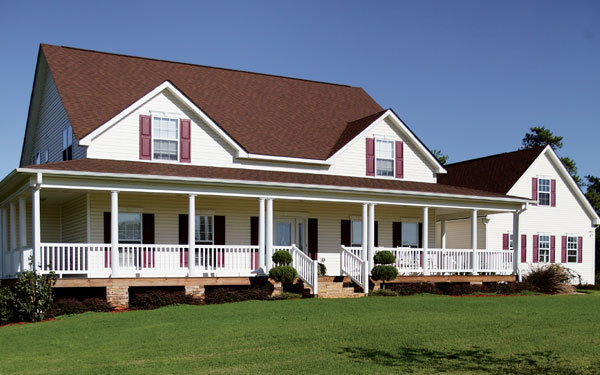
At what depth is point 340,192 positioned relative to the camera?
933 inches

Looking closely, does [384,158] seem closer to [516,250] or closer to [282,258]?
[516,250]

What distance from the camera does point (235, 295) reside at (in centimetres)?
2047

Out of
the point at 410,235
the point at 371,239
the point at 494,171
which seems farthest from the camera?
the point at 494,171

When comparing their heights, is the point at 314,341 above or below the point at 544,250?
above

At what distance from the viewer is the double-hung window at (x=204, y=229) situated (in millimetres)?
24219

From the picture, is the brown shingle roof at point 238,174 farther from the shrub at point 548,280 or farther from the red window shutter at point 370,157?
the shrub at point 548,280

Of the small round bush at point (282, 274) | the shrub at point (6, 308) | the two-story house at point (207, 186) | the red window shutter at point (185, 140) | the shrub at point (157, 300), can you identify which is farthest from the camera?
the red window shutter at point (185, 140)

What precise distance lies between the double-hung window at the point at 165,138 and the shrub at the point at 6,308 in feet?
23.9

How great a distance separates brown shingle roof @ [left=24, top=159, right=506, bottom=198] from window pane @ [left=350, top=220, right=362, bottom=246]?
1854 millimetres

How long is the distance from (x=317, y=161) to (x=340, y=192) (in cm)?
307

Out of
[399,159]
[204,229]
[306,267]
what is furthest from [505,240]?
[204,229]

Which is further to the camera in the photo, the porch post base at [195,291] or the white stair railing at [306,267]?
the white stair railing at [306,267]

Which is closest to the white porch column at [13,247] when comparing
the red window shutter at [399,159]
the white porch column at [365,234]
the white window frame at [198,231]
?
the white window frame at [198,231]

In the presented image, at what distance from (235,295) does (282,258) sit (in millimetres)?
2185
